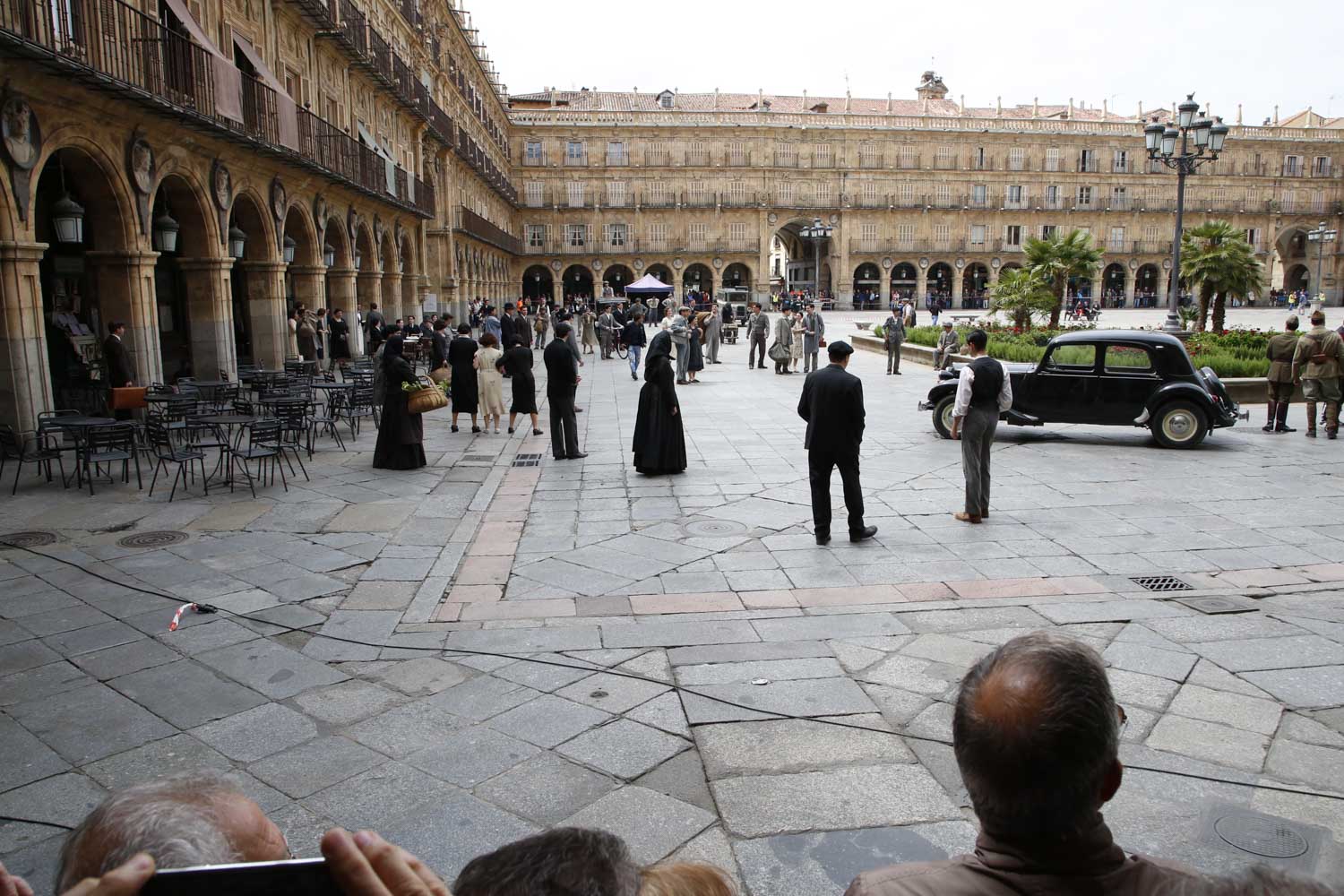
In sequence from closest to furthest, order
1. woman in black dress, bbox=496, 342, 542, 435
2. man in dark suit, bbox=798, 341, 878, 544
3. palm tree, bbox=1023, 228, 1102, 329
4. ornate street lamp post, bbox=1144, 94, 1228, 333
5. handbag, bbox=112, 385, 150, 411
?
man in dark suit, bbox=798, 341, 878, 544 < handbag, bbox=112, 385, 150, 411 < woman in black dress, bbox=496, 342, 542, 435 < ornate street lamp post, bbox=1144, 94, 1228, 333 < palm tree, bbox=1023, 228, 1102, 329

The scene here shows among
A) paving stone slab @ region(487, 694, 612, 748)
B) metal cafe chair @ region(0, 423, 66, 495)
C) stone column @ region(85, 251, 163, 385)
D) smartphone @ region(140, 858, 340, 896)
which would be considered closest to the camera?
smartphone @ region(140, 858, 340, 896)

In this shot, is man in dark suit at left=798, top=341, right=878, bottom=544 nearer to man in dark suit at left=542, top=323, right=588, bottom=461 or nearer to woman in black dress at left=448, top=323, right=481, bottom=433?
man in dark suit at left=542, top=323, right=588, bottom=461

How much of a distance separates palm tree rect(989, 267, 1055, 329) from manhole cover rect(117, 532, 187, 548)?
846 inches

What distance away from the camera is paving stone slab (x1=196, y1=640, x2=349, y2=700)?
4582 mm

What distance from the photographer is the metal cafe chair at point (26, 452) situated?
880cm

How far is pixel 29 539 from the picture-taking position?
23.4 ft

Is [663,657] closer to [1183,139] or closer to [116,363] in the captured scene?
[116,363]

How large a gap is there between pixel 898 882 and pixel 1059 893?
256 mm

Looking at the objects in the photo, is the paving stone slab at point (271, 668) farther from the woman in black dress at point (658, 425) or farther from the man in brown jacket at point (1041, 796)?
the woman in black dress at point (658, 425)

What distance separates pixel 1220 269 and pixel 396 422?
21.1 metres

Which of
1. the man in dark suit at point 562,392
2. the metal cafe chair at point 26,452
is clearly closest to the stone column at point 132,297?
the metal cafe chair at point 26,452

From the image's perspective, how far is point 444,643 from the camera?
5.16m

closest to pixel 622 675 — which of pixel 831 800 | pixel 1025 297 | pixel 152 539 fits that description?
pixel 831 800

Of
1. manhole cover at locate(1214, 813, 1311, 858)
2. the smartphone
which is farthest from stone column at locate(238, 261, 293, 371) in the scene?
the smartphone
